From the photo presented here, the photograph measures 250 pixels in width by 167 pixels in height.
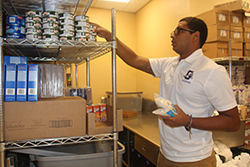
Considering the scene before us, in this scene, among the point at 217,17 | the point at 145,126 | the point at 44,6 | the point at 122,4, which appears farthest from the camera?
the point at 122,4

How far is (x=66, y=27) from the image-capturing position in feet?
4.20

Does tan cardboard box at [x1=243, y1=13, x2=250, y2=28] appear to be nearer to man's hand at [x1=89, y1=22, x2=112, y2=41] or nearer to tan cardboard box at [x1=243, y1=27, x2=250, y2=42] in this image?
tan cardboard box at [x1=243, y1=27, x2=250, y2=42]

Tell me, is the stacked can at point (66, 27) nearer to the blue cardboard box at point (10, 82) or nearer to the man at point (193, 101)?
the man at point (193, 101)

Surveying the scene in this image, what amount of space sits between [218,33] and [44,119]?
202cm

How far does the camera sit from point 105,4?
4.01m

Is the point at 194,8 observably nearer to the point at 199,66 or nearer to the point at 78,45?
the point at 199,66

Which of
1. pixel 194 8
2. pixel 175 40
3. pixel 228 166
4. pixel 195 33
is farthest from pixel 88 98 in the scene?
pixel 194 8

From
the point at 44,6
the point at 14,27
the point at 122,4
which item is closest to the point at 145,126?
the point at 44,6

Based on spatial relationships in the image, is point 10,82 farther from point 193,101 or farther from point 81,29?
point 193,101

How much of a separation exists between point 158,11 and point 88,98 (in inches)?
97.4

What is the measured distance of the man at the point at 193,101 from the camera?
1.21 meters

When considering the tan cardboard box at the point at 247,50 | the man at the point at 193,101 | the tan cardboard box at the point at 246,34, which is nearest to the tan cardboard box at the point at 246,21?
the tan cardboard box at the point at 246,34

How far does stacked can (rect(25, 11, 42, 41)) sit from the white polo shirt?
91 centimetres

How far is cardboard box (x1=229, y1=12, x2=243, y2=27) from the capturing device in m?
2.39
